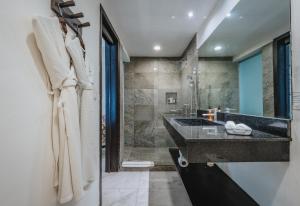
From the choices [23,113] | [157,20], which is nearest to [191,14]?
[157,20]

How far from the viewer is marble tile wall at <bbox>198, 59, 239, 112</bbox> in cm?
229

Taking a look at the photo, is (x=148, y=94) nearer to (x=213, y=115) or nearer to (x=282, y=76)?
(x=213, y=115)

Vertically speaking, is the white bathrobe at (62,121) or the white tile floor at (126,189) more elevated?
the white bathrobe at (62,121)

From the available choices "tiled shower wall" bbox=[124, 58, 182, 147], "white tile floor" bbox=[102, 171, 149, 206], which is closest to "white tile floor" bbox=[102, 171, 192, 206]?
"white tile floor" bbox=[102, 171, 149, 206]

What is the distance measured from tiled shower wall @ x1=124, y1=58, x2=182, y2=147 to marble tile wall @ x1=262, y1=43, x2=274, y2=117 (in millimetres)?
3412

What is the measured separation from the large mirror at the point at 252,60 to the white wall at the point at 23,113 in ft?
5.01

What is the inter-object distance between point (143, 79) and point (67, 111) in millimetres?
4156

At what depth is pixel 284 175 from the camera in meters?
1.42

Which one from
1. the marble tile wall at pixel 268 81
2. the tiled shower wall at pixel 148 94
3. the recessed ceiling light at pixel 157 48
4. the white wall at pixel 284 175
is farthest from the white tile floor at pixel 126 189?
the recessed ceiling light at pixel 157 48

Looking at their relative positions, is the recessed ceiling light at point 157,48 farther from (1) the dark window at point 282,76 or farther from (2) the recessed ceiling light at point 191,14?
(1) the dark window at point 282,76

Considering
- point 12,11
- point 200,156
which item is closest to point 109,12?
point 12,11

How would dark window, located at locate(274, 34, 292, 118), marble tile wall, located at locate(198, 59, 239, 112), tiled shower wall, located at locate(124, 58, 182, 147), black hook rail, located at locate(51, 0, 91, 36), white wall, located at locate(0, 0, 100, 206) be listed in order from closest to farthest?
white wall, located at locate(0, 0, 100, 206) → black hook rail, located at locate(51, 0, 91, 36) → dark window, located at locate(274, 34, 292, 118) → marble tile wall, located at locate(198, 59, 239, 112) → tiled shower wall, located at locate(124, 58, 182, 147)

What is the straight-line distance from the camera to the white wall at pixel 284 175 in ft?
4.22

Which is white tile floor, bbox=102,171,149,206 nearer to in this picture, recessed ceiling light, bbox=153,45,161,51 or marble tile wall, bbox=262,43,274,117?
marble tile wall, bbox=262,43,274,117
